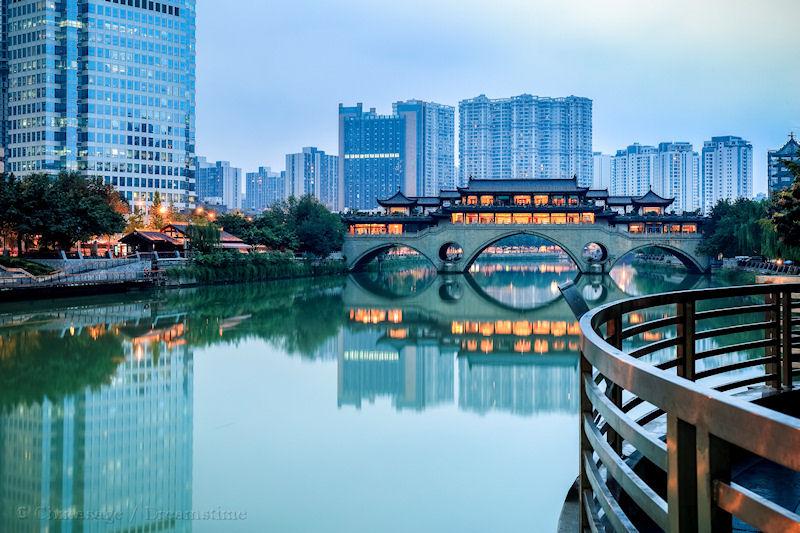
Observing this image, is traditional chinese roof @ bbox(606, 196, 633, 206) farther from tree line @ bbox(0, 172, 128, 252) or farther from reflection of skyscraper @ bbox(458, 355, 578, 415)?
reflection of skyscraper @ bbox(458, 355, 578, 415)

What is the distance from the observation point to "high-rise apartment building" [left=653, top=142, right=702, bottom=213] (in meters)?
141

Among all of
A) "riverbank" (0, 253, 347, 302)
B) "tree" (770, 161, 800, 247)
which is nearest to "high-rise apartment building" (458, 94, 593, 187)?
"riverbank" (0, 253, 347, 302)

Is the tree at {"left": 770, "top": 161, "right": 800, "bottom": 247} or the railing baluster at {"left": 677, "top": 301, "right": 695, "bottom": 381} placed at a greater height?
the tree at {"left": 770, "top": 161, "right": 800, "bottom": 247}

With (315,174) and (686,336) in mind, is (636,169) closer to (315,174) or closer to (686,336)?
(315,174)

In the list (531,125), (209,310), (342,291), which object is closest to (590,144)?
(531,125)

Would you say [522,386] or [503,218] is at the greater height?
[503,218]

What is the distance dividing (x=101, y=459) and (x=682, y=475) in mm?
8461

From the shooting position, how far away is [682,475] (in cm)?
162

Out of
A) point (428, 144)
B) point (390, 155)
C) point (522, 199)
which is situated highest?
point (428, 144)

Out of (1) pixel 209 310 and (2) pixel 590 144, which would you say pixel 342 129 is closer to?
(2) pixel 590 144

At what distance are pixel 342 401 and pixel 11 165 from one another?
213 feet

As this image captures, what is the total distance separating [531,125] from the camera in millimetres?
134625

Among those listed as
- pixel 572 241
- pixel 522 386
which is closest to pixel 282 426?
pixel 522 386

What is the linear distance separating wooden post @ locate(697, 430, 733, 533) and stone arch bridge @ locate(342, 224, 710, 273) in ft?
154
